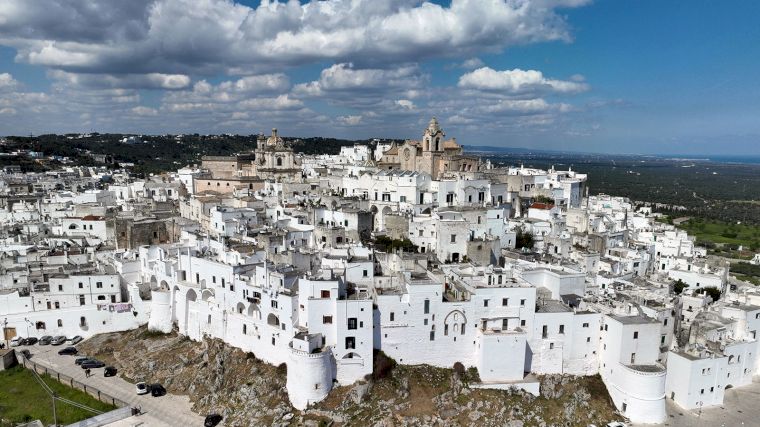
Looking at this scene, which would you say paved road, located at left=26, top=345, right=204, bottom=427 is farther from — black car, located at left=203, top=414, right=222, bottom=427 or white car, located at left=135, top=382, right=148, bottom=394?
black car, located at left=203, top=414, right=222, bottom=427

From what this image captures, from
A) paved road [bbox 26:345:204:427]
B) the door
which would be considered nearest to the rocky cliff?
paved road [bbox 26:345:204:427]

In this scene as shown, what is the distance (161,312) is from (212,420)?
12111 mm

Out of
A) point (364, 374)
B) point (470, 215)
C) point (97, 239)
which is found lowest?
point (364, 374)

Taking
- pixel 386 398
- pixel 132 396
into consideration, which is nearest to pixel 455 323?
pixel 386 398

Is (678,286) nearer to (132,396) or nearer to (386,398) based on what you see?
(386,398)

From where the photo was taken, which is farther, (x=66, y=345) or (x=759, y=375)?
(x=66, y=345)

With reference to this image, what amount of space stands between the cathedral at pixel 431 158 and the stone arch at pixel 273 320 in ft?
110

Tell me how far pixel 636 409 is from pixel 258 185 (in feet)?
171

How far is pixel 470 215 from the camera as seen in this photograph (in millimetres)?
49500

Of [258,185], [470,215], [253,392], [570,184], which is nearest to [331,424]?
[253,392]

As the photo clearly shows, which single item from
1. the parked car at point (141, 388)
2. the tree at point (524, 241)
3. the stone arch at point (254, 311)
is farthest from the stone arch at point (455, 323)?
the parked car at point (141, 388)

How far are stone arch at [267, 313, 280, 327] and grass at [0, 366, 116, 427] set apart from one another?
11.9m

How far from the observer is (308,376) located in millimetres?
32906

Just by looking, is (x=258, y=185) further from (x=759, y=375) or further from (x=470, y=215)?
(x=759, y=375)
